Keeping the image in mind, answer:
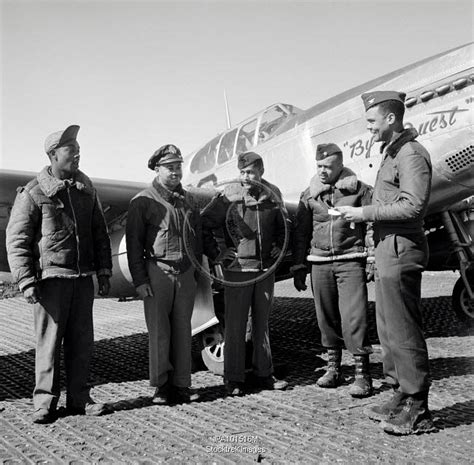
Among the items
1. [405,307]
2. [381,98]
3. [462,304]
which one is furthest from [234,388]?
[462,304]

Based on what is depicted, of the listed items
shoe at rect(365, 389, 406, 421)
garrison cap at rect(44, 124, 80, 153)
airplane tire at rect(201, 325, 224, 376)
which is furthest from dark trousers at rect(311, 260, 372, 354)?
garrison cap at rect(44, 124, 80, 153)

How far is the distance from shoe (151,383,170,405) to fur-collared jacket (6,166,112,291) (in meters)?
1.03

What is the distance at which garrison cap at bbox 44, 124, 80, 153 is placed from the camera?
3.95 metres

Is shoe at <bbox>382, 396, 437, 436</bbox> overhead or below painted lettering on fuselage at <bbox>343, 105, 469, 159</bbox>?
below

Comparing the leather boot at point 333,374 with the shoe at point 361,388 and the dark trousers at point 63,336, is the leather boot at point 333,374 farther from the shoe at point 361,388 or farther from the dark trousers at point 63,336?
the dark trousers at point 63,336

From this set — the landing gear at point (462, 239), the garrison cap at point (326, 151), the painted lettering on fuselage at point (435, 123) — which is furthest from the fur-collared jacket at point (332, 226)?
the landing gear at point (462, 239)

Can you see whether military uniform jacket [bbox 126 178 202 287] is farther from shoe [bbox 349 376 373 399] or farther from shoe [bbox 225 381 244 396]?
shoe [bbox 349 376 373 399]

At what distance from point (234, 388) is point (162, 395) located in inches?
22.5

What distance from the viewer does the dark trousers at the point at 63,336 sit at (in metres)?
3.87

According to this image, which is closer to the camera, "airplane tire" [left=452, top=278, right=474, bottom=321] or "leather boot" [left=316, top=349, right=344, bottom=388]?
"leather boot" [left=316, top=349, right=344, bottom=388]

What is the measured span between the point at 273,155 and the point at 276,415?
3.74 metres

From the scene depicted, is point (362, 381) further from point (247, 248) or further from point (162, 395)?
point (162, 395)

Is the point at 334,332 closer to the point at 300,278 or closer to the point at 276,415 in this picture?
the point at 300,278

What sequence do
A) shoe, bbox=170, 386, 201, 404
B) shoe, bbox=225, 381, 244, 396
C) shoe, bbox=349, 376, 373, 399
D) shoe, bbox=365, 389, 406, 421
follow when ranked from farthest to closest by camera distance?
1. shoe, bbox=225, 381, 244, 396
2. shoe, bbox=170, 386, 201, 404
3. shoe, bbox=349, 376, 373, 399
4. shoe, bbox=365, 389, 406, 421
